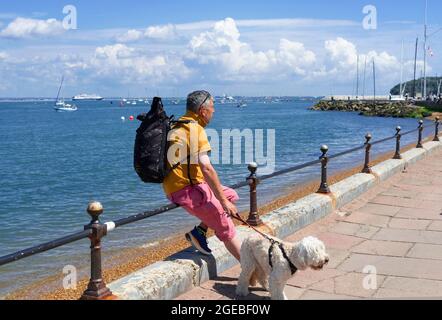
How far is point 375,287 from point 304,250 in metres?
1.22

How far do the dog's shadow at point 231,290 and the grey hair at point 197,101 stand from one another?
1746 millimetres

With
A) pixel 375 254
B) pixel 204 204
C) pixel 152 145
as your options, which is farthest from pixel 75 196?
pixel 152 145

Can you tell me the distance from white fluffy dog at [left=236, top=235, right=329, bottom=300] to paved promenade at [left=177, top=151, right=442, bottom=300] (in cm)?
20

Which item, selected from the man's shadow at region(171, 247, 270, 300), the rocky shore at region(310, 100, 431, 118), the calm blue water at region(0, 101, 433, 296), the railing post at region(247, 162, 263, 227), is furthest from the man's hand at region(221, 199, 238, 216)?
the rocky shore at region(310, 100, 431, 118)

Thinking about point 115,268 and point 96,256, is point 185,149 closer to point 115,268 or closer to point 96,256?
point 96,256

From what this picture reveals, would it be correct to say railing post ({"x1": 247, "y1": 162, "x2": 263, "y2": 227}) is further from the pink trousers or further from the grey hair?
the grey hair

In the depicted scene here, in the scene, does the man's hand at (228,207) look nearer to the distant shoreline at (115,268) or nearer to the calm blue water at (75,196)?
the distant shoreline at (115,268)

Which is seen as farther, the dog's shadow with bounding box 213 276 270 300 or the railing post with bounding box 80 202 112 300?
the dog's shadow with bounding box 213 276 270 300

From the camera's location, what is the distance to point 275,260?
481 centimetres

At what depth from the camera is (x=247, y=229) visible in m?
6.79

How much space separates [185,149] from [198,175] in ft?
1.05

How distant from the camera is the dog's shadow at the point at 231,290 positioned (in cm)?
511

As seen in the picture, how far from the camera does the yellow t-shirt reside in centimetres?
482
